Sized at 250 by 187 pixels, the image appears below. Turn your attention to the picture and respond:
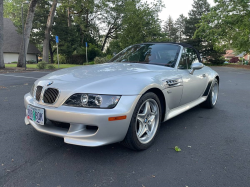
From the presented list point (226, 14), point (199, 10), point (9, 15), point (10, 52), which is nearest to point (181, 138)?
point (226, 14)

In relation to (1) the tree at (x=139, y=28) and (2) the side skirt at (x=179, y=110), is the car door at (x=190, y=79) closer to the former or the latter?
(2) the side skirt at (x=179, y=110)

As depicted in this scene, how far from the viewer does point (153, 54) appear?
12.3 feet

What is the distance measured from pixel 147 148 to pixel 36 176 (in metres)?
1.30

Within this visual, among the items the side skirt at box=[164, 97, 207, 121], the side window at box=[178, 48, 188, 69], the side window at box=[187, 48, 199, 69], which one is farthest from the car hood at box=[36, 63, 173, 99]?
the side window at box=[187, 48, 199, 69]

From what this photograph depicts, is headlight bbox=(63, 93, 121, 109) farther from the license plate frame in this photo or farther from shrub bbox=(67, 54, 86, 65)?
shrub bbox=(67, 54, 86, 65)

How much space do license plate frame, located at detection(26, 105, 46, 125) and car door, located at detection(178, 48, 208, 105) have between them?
6.83ft

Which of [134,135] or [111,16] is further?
[111,16]

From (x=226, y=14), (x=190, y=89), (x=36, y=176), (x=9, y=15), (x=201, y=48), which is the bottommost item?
(x=36, y=176)

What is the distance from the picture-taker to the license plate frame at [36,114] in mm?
2369

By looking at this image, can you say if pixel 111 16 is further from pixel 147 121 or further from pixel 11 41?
pixel 147 121

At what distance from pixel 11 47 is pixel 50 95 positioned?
131 ft

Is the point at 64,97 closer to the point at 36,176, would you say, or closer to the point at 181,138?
the point at 36,176

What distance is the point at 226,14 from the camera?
926 inches

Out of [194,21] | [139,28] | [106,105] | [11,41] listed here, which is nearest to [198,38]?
[194,21]
